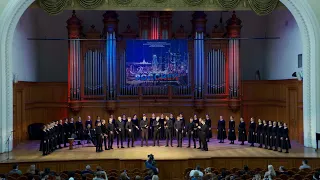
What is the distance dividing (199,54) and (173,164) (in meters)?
7.56

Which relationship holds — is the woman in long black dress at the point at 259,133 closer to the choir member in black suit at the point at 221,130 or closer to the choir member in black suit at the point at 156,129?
the choir member in black suit at the point at 221,130

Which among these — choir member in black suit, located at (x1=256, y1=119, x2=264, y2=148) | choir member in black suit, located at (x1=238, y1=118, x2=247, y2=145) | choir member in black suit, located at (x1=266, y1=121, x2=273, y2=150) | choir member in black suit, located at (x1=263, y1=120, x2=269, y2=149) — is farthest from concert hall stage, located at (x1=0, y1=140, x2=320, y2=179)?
→ choir member in black suit, located at (x1=238, y1=118, x2=247, y2=145)

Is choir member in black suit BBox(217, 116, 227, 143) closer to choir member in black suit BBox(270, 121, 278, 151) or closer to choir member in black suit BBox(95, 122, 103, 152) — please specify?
choir member in black suit BBox(270, 121, 278, 151)

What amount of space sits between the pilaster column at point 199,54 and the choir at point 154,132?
7.76 feet

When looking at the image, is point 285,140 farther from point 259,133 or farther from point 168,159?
point 168,159

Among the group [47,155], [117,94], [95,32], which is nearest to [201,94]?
[117,94]

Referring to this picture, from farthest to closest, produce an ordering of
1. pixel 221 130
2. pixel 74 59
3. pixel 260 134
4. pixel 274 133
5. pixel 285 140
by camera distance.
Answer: pixel 74 59 → pixel 221 130 → pixel 260 134 → pixel 274 133 → pixel 285 140

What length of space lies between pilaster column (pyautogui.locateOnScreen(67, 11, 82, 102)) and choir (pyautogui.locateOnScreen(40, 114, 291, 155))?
6.84 feet

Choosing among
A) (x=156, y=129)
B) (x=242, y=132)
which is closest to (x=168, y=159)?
(x=156, y=129)

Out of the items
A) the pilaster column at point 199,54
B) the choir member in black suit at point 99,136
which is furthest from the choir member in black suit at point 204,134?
the choir member in black suit at point 99,136

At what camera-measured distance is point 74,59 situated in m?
21.5

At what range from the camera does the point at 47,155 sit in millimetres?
16750

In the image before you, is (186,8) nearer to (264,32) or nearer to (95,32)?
(95,32)

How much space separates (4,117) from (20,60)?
3.91 meters
